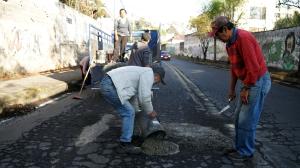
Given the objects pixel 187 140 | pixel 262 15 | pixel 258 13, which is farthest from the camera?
pixel 262 15

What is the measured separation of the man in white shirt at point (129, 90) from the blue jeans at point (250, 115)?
1.13 metres

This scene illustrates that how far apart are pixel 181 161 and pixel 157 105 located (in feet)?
14.9

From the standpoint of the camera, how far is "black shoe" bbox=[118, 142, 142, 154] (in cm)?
512

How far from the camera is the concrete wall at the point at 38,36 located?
49.6ft

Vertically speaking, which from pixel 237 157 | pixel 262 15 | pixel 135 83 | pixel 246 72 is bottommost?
pixel 237 157

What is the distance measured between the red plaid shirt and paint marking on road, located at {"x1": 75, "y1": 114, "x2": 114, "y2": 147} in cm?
252

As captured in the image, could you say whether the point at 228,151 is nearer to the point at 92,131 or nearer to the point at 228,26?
the point at 228,26

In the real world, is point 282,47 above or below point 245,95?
above

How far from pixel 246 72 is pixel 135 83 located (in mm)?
1414

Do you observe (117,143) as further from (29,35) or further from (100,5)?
(100,5)

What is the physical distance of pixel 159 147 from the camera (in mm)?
5406

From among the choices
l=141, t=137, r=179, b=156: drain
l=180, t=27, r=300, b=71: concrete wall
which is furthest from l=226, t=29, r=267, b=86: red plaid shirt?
l=180, t=27, r=300, b=71: concrete wall

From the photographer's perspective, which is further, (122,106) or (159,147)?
(159,147)

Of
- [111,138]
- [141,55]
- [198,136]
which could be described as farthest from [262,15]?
[111,138]
